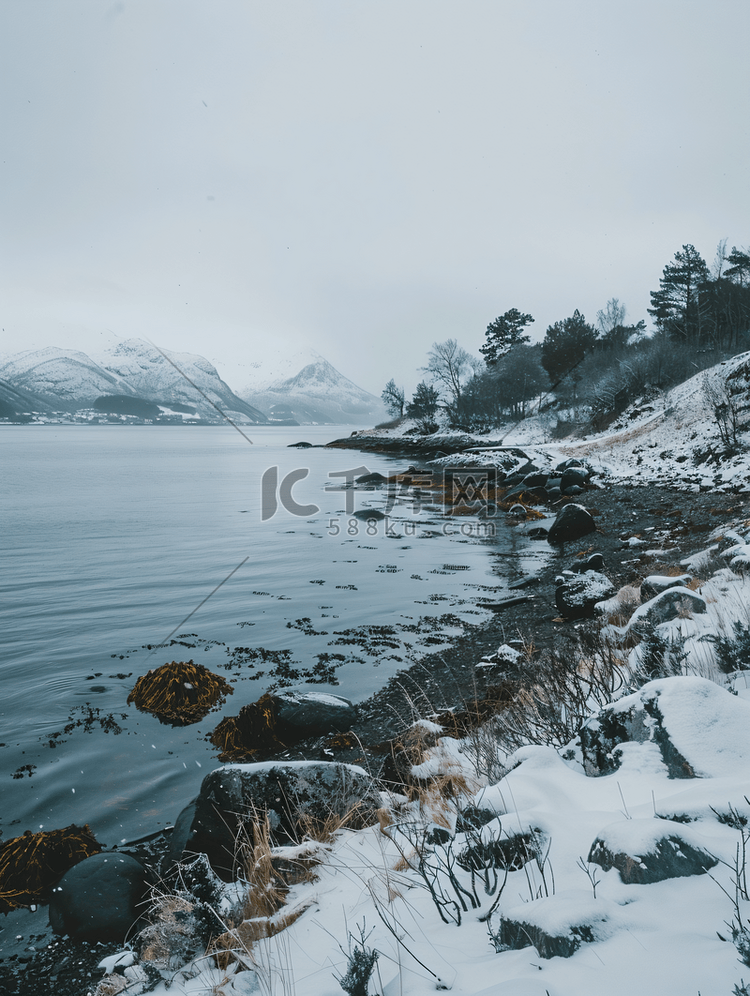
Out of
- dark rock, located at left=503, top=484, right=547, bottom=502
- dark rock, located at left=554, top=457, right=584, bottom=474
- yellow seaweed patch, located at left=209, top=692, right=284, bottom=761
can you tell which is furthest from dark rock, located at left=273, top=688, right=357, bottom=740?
dark rock, located at left=554, top=457, right=584, bottom=474

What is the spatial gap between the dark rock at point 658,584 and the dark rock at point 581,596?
1.61m

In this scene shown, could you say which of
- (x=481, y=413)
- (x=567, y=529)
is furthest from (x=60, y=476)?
(x=481, y=413)

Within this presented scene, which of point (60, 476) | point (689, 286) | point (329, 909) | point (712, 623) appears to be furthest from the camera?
point (689, 286)

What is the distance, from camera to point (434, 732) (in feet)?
17.2

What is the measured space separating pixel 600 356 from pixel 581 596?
47.2m

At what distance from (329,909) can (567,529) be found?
14412mm

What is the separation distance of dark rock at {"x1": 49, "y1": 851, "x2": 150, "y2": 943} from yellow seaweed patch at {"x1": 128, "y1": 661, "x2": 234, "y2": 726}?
258 cm

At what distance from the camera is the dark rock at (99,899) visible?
353 cm

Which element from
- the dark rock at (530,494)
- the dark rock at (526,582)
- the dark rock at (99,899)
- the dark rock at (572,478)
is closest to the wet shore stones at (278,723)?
the dark rock at (99,899)

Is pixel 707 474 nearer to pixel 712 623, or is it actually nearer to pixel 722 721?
pixel 712 623

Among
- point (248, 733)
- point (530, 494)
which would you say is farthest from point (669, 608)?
point (530, 494)

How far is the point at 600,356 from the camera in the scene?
5019 centimetres

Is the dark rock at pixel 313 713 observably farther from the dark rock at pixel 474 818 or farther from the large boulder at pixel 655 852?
the large boulder at pixel 655 852

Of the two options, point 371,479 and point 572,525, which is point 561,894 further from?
point 371,479
